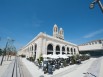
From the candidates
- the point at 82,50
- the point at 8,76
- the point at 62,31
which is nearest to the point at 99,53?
the point at 82,50

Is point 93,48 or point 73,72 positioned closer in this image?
point 73,72

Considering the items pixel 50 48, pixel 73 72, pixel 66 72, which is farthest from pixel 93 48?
pixel 66 72

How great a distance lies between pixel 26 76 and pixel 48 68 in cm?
365

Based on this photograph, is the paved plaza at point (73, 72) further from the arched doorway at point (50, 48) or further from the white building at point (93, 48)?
the white building at point (93, 48)

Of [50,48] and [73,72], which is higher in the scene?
[50,48]

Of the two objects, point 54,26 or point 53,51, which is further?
point 54,26

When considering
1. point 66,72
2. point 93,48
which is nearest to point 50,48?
point 66,72

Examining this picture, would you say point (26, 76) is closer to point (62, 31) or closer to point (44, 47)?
point (44, 47)

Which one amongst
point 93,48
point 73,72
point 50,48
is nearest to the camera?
point 73,72

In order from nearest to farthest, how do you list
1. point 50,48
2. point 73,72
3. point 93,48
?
point 73,72
point 50,48
point 93,48

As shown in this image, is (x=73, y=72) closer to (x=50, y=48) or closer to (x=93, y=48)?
(x=50, y=48)

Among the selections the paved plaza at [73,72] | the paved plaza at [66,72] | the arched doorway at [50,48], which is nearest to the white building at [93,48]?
the arched doorway at [50,48]

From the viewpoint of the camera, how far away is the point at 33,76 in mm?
12688

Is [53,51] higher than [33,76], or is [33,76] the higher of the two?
[53,51]
